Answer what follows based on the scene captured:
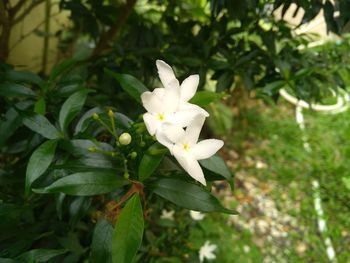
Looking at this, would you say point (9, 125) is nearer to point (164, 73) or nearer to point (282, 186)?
point (164, 73)

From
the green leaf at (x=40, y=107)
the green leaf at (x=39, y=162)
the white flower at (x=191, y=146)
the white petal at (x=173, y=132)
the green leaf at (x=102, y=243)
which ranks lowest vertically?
the green leaf at (x=102, y=243)

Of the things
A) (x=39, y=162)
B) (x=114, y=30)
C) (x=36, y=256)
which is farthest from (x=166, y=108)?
(x=114, y=30)

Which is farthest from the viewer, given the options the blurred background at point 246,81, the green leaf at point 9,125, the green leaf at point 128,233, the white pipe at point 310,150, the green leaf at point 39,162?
the white pipe at point 310,150

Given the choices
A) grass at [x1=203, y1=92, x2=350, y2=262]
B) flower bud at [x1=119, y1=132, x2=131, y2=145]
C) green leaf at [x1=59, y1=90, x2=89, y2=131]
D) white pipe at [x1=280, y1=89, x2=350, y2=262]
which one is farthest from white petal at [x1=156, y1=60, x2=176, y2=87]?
grass at [x1=203, y1=92, x2=350, y2=262]

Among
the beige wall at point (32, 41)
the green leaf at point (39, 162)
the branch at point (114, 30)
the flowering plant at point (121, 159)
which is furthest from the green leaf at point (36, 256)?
the beige wall at point (32, 41)

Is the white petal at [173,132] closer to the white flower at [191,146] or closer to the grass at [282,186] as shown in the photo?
the white flower at [191,146]

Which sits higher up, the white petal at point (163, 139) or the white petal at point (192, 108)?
the white petal at point (192, 108)

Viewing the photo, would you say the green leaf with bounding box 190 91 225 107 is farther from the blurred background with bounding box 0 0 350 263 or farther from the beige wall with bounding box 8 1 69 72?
the beige wall with bounding box 8 1 69 72
